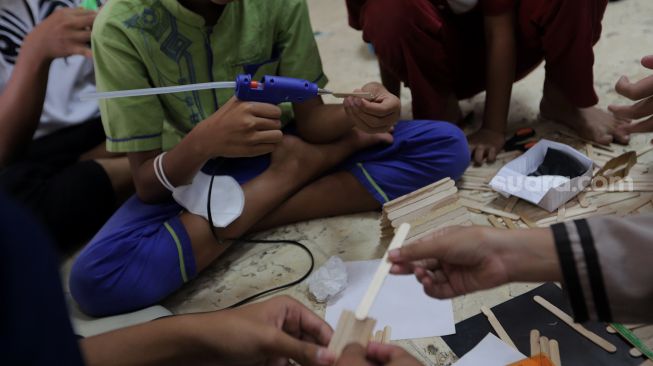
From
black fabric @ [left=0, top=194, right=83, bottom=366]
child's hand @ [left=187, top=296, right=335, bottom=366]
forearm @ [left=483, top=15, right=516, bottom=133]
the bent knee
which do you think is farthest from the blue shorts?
black fabric @ [left=0, top=194, right=83, bottom=366]

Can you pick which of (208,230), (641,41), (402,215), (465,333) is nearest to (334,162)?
(402,215)

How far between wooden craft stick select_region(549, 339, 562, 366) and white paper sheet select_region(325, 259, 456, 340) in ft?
0.58

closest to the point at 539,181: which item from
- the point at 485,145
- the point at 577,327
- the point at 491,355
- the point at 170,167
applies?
the point at 485,145

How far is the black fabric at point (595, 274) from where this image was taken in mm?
713

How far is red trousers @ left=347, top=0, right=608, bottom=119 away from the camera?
1402 mm

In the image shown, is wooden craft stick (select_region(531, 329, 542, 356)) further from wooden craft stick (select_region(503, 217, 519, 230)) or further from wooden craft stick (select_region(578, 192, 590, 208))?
wooden craft stick (select_region(578, 192, 590, 208))

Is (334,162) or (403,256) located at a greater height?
(403,256)

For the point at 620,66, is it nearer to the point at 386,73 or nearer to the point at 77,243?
the point at 386,73

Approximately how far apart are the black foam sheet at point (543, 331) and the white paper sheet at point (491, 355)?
2 cm

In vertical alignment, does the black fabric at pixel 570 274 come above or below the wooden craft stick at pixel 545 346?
above

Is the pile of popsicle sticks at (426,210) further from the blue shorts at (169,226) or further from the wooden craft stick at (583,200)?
the wooden craft stick at (583,200)

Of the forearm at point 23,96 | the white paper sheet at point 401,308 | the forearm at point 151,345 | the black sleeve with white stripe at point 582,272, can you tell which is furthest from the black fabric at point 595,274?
the forearm at point 23,96

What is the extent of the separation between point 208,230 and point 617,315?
86 cm

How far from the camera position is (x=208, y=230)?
1246 millimetres
